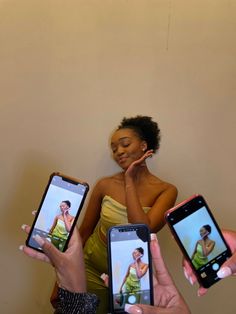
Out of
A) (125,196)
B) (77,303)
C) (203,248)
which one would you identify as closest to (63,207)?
(77,303)

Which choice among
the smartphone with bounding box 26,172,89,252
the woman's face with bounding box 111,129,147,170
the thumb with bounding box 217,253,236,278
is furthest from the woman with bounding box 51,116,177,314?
the thumb with bounding box 217,253,236,278

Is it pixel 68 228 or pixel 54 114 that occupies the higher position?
pixel 54 114

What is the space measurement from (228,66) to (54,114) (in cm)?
64

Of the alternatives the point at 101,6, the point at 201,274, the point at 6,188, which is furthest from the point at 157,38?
the point at 201,274

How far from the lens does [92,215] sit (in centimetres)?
128

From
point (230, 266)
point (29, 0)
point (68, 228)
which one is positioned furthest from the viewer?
point (29, 0)

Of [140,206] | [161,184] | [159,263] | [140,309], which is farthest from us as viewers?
[161,184]

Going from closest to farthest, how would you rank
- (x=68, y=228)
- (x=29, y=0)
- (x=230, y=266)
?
(x=230, y=266) → (x=68, y=228) → (x=29, y=0)

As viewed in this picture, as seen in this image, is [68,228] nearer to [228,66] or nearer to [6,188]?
[6,188]

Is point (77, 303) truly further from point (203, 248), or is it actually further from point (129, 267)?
point (203, 248)

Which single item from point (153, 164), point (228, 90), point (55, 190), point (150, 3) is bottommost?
point (55, 190)

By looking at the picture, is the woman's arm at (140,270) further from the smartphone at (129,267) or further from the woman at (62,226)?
the woman at (62,226)

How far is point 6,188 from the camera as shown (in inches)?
53.4

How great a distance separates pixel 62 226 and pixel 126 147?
485mm
